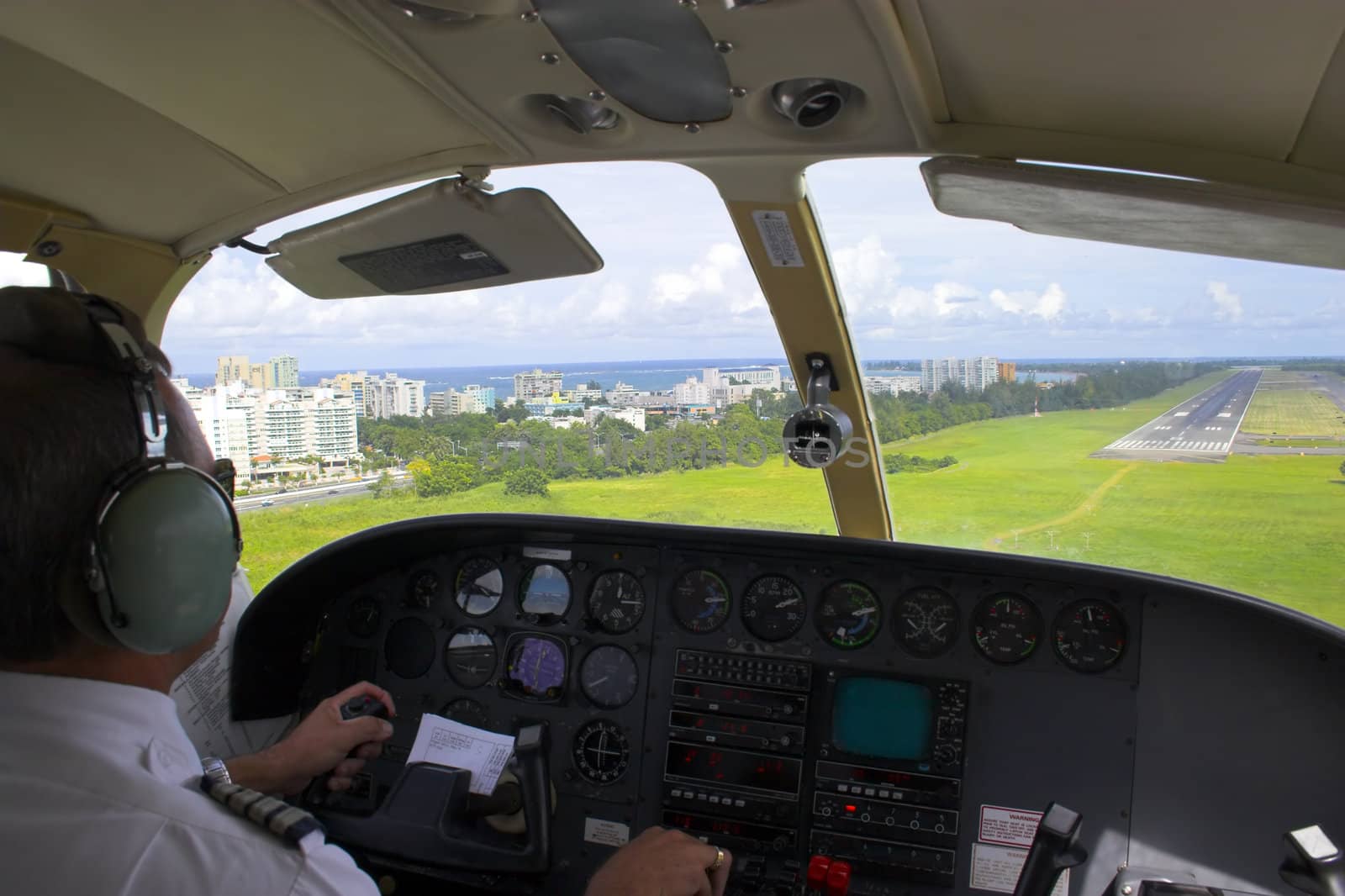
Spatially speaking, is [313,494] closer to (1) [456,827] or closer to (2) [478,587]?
(2) [478,587]

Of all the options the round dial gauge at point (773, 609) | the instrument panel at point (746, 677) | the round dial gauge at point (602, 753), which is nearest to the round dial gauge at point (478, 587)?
the instrument panel at point (746, 677)

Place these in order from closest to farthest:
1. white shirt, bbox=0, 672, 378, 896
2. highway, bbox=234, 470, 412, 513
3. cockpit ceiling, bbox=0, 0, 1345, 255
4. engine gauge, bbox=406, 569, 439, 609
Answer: white shirt, bbox=0, 672, 378, 896, cockpit ceiling, bbox=0, 0, 1345, 255, engine gauge, bbox=406, 569, 439, 609, highway, bbox=234, 470, 412, 513

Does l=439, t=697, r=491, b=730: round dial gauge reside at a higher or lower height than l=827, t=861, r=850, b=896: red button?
higher

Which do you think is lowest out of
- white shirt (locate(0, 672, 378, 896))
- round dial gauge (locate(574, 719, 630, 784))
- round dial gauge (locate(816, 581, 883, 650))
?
round dial gauge (locate(574, 719, 630, 784))

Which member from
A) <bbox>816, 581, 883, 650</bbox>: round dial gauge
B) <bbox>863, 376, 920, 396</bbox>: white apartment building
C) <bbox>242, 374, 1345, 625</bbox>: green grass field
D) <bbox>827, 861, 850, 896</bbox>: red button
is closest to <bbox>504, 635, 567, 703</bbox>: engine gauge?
<bbox>816, 581, 883, 650</bbox>: round dial gauge

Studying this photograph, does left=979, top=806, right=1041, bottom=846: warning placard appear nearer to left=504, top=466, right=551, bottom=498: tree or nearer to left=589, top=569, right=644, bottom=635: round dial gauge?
left=589, top=569, right=644, bottom=635: round dial gauge

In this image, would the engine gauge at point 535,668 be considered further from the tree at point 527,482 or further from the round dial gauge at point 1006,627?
the tree at point 527,482

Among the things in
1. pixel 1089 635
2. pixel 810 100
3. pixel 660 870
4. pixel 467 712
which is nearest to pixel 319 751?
pixel 467 712
